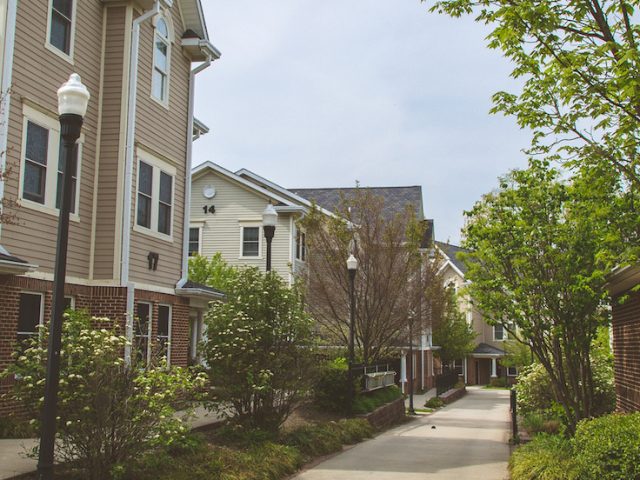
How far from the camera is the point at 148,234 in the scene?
16.6 m

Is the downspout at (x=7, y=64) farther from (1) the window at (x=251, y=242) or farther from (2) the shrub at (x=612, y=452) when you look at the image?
(1) the window at (x=251, y=242)

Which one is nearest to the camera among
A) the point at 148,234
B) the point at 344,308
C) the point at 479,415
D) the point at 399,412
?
the point at 148,234

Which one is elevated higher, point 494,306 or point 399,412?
point 494,306

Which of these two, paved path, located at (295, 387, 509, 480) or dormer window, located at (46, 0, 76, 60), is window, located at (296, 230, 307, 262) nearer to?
paved path, located at (295, 387, 509, 480)

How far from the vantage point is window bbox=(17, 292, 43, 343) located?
1295 centimetres

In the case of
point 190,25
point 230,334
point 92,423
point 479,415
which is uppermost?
point 190,25

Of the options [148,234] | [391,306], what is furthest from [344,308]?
[148,234]

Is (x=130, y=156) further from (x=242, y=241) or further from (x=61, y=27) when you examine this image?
(x=242, y=241)

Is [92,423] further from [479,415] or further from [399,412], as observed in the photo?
[479,415]

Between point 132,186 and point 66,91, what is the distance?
8.96 m

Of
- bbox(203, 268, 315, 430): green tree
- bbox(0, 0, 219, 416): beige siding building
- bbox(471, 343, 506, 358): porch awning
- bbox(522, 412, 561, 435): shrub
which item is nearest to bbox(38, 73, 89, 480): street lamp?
bbox(0, 0, 219, 416): beige siding building

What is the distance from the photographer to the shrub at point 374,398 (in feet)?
61.3

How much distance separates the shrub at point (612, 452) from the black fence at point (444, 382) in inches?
1095

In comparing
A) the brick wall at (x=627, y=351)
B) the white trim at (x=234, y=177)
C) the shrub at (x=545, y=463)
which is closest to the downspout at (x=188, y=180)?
the shrub at (x=545, y=463)
